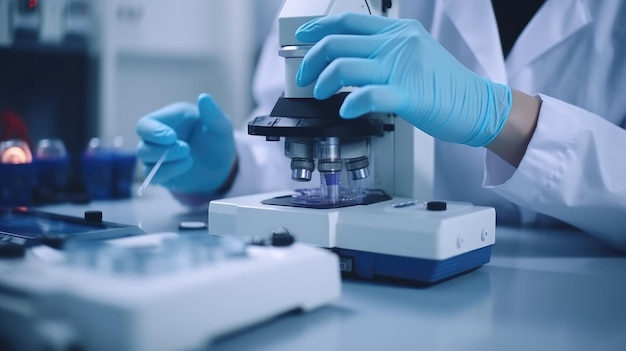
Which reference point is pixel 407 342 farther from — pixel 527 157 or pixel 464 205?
pixel 527 157

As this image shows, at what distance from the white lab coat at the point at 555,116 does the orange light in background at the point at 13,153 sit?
506mm

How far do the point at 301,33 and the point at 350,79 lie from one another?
11 cm

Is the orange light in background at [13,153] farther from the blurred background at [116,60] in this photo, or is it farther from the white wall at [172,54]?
the white wall at [172,54]

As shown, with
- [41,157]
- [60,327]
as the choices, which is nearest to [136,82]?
[41,157]

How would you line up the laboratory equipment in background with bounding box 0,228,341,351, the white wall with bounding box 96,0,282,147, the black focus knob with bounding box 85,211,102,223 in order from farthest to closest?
the white wall with bounding box 96,0,282,147, the black focus knob with bounding box 85,211,102,223, the laboratory equipment in background with bounding box 0,228,341,351

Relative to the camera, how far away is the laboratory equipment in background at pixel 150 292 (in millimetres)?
543

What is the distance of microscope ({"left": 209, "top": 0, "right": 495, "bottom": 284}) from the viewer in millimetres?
865

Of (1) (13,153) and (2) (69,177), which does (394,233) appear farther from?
(2) (69,177)

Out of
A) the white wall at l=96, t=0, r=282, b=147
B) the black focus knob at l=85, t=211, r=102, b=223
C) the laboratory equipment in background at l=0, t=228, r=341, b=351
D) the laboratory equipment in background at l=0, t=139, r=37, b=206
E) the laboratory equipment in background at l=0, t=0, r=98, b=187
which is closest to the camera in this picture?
the laboratory equipment in background at l=0, t=228, r=341, b=351

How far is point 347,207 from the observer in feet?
3.14

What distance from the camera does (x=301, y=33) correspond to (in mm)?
936

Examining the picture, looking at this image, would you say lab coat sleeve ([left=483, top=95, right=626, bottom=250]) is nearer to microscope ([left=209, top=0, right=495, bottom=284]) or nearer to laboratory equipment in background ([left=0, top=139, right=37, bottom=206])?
microscope ([left=209, top=0, right=495, bottom=284])

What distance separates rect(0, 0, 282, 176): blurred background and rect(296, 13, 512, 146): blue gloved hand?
118 centimetres

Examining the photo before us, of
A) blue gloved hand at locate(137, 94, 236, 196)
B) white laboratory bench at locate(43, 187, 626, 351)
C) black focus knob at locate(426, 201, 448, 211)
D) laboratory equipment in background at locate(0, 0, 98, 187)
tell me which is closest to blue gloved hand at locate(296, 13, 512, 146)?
black focus knob at locate(426, 201, 448, 211)
